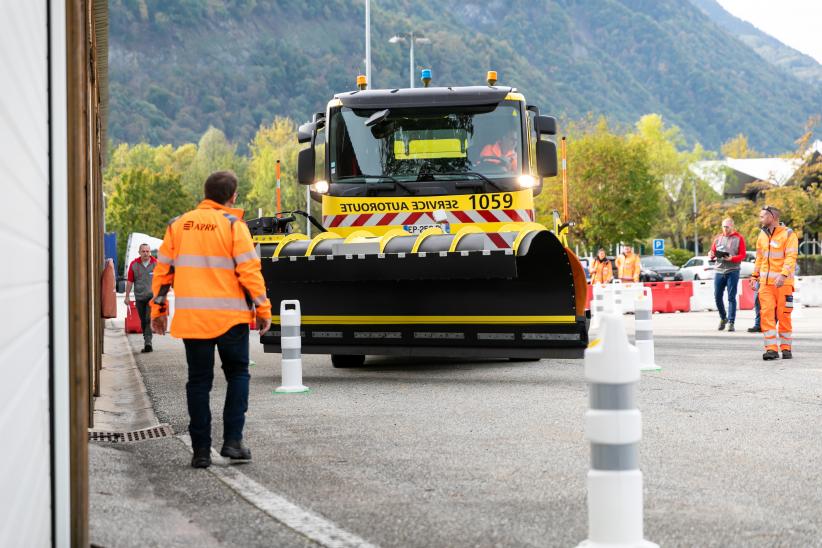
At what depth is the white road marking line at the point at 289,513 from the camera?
16.7ft

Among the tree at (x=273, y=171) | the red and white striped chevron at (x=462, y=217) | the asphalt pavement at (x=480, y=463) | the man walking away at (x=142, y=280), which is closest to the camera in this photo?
the asphalt pavement at (x=480, y=463)

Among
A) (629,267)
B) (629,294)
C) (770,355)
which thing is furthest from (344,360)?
(629,294)

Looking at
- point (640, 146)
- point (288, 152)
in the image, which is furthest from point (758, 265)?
point (288, 152)

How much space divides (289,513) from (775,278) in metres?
9.29

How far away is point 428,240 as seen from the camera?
1177 centimetres

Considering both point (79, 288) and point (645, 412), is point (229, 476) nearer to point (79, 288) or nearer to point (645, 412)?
point (79, 288)

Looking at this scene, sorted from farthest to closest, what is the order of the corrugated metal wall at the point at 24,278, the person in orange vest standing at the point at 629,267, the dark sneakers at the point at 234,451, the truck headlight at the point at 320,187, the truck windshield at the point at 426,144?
the person in orange vest standing at the point at 629,267 < the truck headlight at the point at 320,187 < the truck windshield at the point at 426,144 < the dark sneakers at the point at 234,451 < the corrugated metal wall at the point at 24,278

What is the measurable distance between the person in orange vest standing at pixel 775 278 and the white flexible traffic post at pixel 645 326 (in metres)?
1.53

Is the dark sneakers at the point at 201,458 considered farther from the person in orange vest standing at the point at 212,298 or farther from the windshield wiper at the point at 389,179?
the windshield wiper at the point at 389,179

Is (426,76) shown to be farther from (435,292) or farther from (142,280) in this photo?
(142,280)

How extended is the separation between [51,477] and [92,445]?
363 centimetres

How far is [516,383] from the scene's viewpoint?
11.9 metres

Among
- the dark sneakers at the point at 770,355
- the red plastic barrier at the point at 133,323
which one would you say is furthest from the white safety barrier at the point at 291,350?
the red plastic barrier at the point at 133,323

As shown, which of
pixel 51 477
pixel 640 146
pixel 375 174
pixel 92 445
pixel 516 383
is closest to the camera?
pixel 51 477
